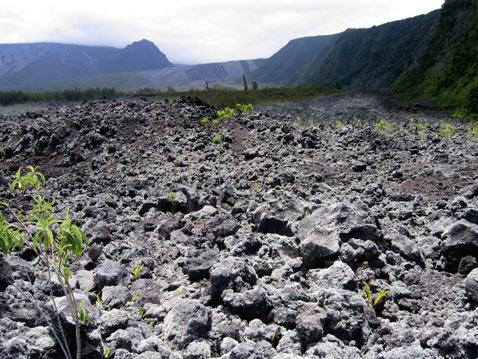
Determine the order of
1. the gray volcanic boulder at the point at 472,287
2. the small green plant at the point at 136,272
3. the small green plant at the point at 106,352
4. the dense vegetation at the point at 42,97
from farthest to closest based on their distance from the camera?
the dense vegetation at the point at 42,97, the small green plant at the point at 136,272, the gray volcanic boulder at the point at 472,287, the small green plant at the point at 106,352

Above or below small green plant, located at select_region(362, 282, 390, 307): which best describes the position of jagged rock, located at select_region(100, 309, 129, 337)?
above

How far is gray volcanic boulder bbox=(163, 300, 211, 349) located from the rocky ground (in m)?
0.02

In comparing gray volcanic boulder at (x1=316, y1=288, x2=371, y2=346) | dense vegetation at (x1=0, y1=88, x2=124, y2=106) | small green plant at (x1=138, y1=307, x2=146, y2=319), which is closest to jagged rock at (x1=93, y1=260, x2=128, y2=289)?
small green plant at (x1=138, y1=307, x2=146, y2=319)

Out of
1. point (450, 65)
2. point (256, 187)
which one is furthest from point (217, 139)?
point (450, 65)

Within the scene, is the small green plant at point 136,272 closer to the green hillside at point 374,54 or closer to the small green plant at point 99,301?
the small green plant at point 99,301

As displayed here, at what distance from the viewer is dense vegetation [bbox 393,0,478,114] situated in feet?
109

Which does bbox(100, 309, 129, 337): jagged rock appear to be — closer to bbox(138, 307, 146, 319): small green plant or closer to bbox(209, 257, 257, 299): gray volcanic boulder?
bbox(138, 307, 146, 319): small green plant

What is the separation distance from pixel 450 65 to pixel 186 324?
1611 inches

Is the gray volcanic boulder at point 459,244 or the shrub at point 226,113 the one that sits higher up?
the shrub at point 226,113

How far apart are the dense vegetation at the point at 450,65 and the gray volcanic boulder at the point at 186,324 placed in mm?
26762

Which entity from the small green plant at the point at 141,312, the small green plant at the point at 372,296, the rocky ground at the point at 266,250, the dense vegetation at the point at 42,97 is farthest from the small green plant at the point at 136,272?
the dense vegetation at the point at 42,97

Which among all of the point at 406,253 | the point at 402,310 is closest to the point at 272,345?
the point at 402,310

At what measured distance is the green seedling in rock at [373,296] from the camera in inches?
233

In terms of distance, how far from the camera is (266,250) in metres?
7.59
